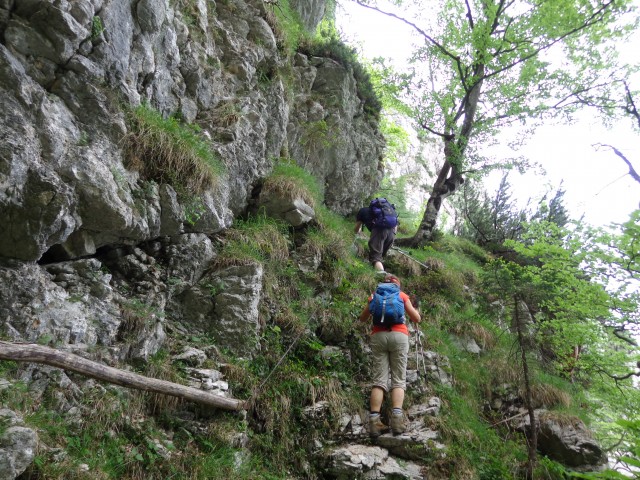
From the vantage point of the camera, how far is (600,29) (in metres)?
12.2

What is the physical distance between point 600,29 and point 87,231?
15.1m

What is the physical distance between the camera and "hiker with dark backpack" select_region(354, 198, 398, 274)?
9.51 m

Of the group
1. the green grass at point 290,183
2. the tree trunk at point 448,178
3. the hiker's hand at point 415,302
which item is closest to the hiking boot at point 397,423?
the hiker's hand at point 415,302

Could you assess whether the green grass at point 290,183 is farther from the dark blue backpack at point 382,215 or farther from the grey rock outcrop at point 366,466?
the grey rock outcrop at point 366,466

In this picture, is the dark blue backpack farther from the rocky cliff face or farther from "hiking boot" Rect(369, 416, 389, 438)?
"hiking boot" Rect(369, 416, 389, 438)

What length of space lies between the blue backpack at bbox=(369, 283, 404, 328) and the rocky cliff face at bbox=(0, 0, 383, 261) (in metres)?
2.86

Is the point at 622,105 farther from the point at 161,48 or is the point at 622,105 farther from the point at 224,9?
the point at 161,48

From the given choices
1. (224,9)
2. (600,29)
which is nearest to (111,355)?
(224,9)

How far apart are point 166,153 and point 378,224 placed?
5390mm

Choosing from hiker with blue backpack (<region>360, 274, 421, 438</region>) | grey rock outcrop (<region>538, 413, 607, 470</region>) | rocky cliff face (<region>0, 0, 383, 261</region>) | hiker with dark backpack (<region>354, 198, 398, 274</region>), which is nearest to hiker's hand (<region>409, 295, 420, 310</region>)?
hiker with dark backpack (<region>354, 198, 398, 274</region>)

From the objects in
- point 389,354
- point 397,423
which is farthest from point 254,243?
point 397,423

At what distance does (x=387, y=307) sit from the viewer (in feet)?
19.7

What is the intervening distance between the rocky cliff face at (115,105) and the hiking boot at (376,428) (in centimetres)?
380

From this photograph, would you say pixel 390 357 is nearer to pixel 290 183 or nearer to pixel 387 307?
pixel 387 307
